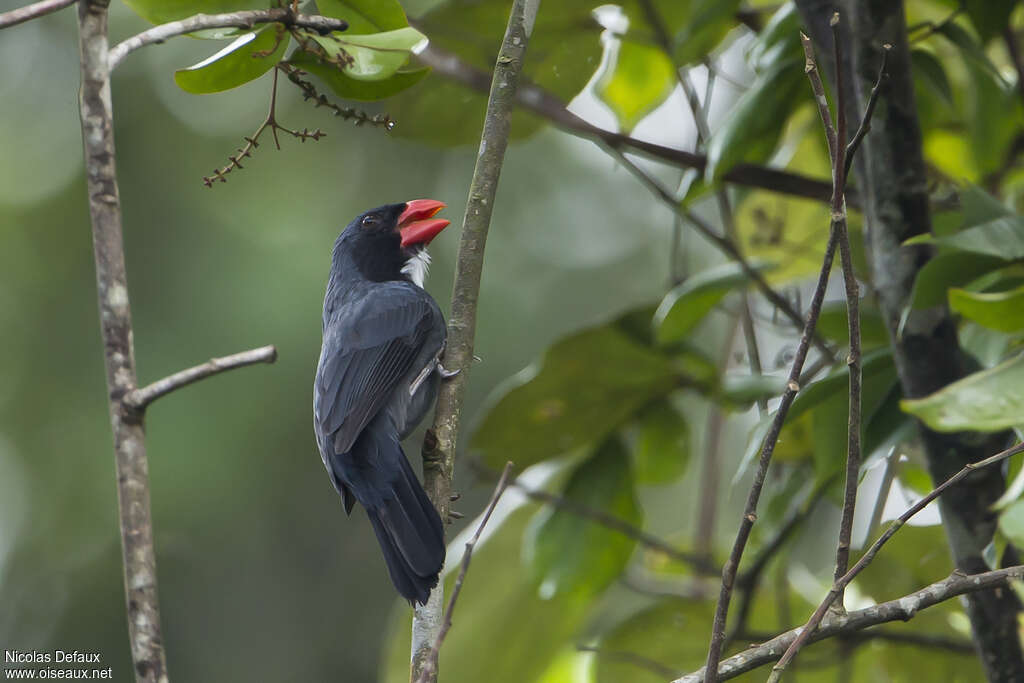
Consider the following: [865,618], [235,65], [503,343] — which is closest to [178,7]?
[235,65]

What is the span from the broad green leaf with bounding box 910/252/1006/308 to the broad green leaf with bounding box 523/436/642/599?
48.1 inches

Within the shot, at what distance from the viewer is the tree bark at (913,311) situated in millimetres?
2055

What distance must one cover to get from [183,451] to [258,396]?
3.02ft

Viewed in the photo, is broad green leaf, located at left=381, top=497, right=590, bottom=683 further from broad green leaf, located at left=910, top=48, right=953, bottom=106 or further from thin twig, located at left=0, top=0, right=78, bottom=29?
thin twig, located at left=0, top=0, right=78, bottom=29

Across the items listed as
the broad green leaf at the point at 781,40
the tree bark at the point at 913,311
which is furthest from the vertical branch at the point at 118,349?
the broad green leaf at the point at 781,40

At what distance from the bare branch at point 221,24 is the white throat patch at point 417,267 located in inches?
92.0

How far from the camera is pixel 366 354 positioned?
3.31 meters

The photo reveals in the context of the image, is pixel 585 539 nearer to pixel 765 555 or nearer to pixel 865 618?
pixel 765 555

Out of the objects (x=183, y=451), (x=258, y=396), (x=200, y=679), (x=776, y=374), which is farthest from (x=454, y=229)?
(x=776, y=374)

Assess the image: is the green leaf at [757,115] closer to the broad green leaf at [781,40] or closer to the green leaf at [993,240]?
the broad green leaf at [781,40]

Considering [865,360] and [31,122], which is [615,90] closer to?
[865,360]

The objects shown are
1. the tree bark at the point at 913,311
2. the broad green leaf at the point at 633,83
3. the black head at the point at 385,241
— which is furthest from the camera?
the black head at the point at 385,241

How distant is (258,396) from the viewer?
9086mm

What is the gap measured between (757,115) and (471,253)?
848 millimetres
